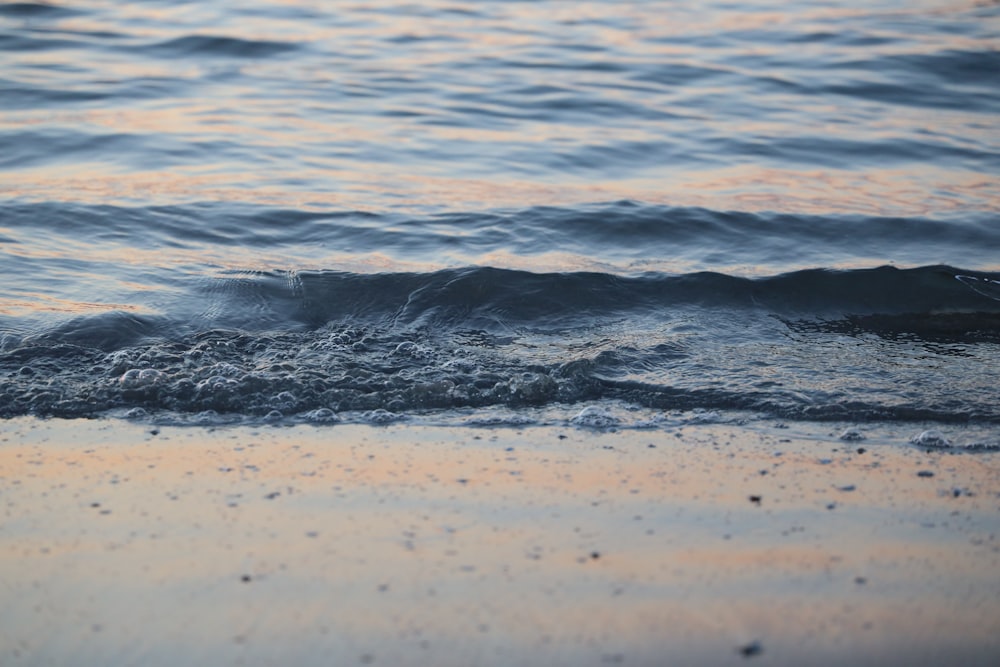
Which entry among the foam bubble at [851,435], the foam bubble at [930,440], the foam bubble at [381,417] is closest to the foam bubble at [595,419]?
the foam bubble at [381,417]

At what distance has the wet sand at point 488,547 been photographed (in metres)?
2.52

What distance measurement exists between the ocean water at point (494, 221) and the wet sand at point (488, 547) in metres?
0.39

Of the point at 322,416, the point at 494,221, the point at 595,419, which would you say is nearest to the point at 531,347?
the point at 595,419

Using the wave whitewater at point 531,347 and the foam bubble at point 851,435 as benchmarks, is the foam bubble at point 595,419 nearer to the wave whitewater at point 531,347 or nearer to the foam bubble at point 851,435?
the wave whitewater at point 531,347

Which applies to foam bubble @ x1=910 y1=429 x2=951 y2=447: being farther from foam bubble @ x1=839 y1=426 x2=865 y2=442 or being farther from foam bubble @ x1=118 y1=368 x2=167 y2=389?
foam bubble @ x1=118 y1=368 x2=167 y2=389

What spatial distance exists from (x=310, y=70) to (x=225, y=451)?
24.6 ft

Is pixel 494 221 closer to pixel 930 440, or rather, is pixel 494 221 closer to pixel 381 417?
pixel 381 417

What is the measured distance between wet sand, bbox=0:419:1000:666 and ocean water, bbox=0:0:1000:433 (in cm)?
39

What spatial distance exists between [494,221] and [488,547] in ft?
13.6

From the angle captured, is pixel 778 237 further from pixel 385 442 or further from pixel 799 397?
pixel 385 442

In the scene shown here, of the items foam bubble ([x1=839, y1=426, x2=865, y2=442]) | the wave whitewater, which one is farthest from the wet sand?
the wave whitewater

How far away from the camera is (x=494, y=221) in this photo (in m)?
6.91

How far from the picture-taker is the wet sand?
8.27 feet

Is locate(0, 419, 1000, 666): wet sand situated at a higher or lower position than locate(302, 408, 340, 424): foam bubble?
lower
